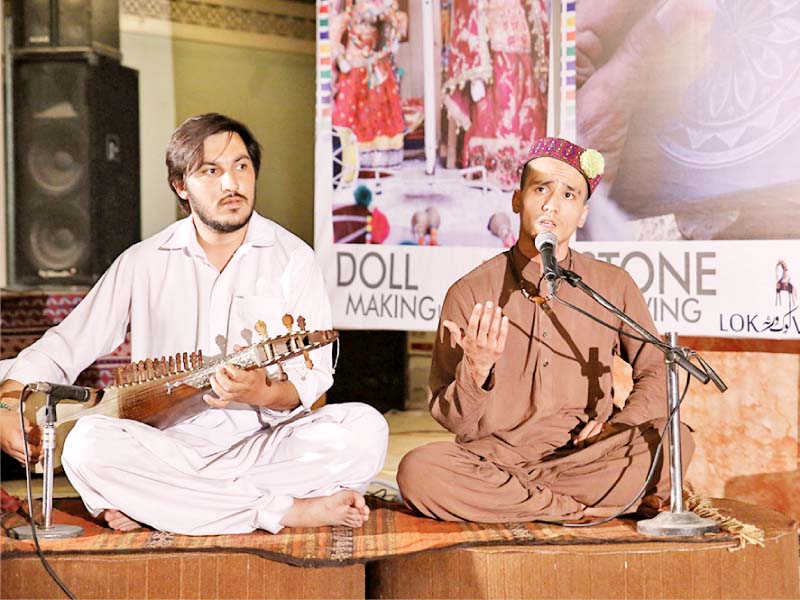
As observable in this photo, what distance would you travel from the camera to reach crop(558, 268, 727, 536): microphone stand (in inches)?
145

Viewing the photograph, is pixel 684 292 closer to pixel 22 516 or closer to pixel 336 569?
pixel 336 569

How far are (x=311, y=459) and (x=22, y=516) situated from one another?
1.02m

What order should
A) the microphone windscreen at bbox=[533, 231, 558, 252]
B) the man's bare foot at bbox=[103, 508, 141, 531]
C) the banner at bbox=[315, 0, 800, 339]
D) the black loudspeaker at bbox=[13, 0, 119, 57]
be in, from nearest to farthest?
the microphone windscreen at bbox=[533, 231, 558, 252] → the man's bare foot at bbox=[103, 508, 141, 531] → the banner at bbox=[315, 0, 800, 339] → the black loudspeaker at bbox=[13, 0, 119, 57]

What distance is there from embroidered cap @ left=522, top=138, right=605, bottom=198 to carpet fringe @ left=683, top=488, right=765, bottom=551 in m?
1.12

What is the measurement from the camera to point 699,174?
4.55m

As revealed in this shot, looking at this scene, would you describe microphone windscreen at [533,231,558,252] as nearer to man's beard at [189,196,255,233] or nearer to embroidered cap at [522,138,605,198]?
embroidered cap at [522,138,605,198]

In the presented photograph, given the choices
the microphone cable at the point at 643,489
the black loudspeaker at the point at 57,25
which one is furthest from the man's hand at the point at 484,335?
the black loudspeaker at the point at 57,25

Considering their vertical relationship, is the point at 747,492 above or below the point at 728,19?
below

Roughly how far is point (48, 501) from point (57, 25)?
339 centimetres

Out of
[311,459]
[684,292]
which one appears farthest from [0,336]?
[684,292]

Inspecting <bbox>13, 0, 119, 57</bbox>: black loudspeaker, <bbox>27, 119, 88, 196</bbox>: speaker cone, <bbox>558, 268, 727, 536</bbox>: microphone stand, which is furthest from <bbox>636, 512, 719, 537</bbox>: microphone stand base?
<bbox>13, 0, 119, 57</bbox>: black loudspeaker

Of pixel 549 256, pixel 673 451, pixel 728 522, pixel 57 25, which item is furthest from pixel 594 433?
pixel 57 25

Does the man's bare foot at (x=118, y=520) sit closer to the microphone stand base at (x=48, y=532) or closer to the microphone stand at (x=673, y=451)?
the microphone stand base at (x=48, y=532)

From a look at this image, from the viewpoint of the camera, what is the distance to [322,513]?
157 inches
